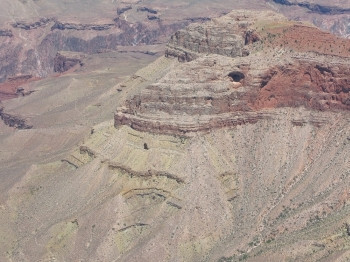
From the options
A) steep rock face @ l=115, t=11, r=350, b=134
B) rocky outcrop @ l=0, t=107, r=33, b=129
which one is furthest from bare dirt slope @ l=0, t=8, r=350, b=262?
rocky outcrop @ l=0, t=107, r=33, b=129

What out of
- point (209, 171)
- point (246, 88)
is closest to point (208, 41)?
point (246, 88)

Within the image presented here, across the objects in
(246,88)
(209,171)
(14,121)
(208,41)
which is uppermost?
(246,88)

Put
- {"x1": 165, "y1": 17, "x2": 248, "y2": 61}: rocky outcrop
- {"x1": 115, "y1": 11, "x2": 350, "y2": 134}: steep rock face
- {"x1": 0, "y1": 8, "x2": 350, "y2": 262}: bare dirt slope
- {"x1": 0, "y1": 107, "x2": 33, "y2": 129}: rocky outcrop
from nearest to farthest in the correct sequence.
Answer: {"x1": 0, "y1": 8, "x2": 350, "y2": 262}: bare dirt slope → {"x1": 115, "y1": 11, "x2": 350, "y2": 134}: steep rock face → {"x1": 165, "y1": 17, "x2": 248, "y2": 61}: rocky outcrop → {"x1": 0, "y1": 107, "x2": 33, "y2": 129}: rocky outcrop

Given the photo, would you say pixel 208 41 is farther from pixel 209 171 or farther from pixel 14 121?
pixel 14 121

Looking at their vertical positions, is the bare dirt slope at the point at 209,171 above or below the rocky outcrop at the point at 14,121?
above

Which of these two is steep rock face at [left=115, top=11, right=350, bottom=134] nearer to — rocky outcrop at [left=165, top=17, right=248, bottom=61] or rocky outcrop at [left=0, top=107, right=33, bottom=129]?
rocky outcrop at [left=165, top=17, right=248, bottom=61]

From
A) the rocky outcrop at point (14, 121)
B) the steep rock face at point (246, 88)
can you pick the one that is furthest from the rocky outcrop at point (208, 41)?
the rocky outcrop at point (14, 121)

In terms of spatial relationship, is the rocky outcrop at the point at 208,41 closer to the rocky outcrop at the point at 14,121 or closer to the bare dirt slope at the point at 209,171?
the bare dirt slope at the point at 209,171

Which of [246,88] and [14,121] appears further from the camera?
[14,121]

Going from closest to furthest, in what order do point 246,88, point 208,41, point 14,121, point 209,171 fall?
1. point 209,171
2. point 246,88
3. point 208,41
4. point 14,121

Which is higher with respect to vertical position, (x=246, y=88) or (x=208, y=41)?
(x=246, y=88)

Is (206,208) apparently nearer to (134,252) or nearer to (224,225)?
(224,225)
